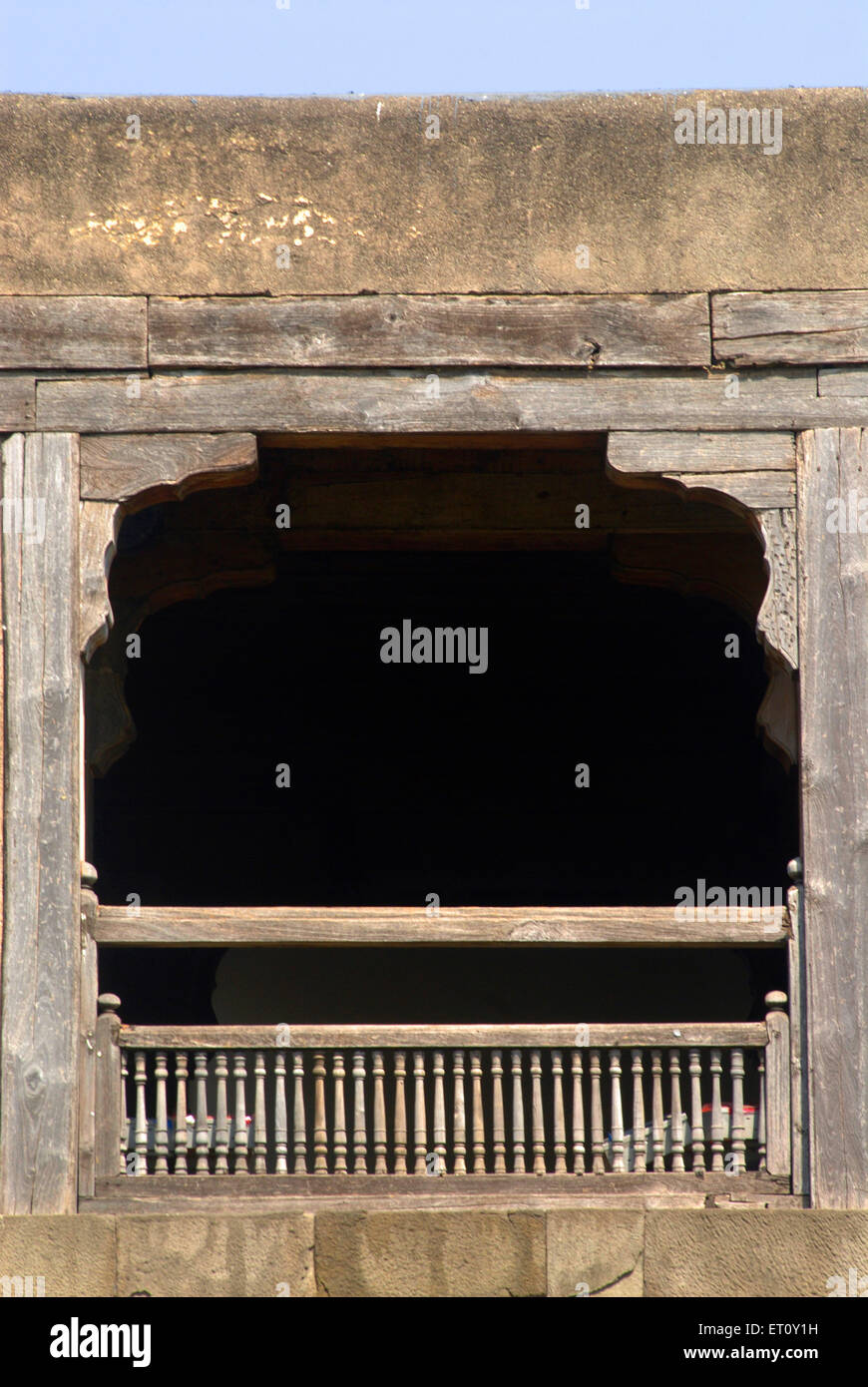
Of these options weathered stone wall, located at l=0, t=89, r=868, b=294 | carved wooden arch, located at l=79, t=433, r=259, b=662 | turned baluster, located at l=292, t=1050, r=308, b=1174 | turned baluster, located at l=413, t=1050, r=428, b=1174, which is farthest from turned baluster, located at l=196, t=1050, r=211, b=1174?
weathered stone wall, located at l=0, t=89, r=868, b=294

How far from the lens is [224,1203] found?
Answer: 5.89m

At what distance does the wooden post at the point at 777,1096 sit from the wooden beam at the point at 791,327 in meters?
2.18

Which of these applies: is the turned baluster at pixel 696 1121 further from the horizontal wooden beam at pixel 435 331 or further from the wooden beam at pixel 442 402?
the horizontal wooden beam at pixel 435 331

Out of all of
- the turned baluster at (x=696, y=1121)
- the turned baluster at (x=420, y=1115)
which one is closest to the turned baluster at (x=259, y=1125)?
the turned baluster at (x=420, y=1115)

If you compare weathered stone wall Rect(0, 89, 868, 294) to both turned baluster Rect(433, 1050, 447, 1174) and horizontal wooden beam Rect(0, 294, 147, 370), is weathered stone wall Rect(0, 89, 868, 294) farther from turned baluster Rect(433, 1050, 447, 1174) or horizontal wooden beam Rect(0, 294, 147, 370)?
turned baluster Rect(433, 1050, 447, 1174)

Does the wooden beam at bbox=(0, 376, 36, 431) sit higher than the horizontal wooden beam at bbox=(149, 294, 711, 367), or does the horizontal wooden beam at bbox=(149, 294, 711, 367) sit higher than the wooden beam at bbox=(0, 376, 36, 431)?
the horizontal wooden beam at bbox=(149, 294, 711, 367)

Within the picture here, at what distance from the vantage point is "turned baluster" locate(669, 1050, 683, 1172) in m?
5.98

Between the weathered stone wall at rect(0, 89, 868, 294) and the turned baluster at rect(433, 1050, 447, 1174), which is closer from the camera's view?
the turned baluster at rect(433, 1050, 447, 1174)

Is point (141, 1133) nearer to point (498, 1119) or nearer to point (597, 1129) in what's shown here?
point (498, 1119)

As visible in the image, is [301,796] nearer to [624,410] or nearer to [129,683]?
[129,683]

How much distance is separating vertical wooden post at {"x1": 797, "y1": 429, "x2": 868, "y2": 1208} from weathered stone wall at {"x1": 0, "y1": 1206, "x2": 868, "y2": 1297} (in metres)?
0.24

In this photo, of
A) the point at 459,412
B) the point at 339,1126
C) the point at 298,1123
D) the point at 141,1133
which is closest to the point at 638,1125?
the point at 339,1126

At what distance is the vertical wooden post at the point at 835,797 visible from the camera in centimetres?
581

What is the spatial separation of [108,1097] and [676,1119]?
189 centimetres
